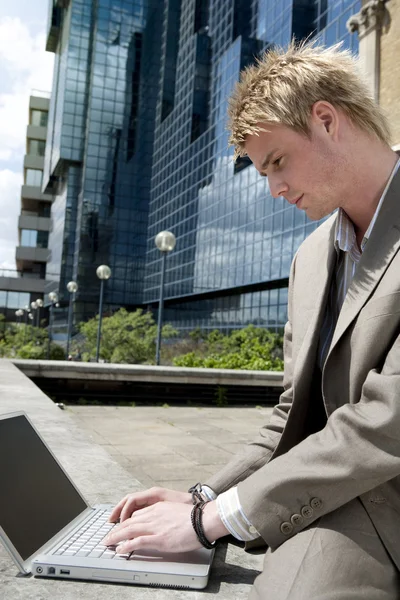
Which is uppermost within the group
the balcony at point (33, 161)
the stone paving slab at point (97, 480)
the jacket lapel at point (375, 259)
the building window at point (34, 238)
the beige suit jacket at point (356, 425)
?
the balcony at point (33, 161)

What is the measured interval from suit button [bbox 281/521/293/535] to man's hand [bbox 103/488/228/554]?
0.58ft

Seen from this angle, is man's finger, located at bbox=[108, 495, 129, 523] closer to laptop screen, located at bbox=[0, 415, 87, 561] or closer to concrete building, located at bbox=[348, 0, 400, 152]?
laptop screen, located at bbox=[0, 415, 87, 561]

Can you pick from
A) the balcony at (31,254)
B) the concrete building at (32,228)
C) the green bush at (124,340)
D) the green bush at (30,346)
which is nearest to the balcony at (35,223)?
the concrete building at (32,228)

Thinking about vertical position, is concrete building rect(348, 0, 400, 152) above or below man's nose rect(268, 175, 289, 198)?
above

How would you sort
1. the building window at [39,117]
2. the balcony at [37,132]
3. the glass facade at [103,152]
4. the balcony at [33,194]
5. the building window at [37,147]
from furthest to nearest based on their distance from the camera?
the building window at [39,117]
the building window at [37,147]
the balcony at [37,132]
the balcony at [33,194]
the glass facade at [103,152]

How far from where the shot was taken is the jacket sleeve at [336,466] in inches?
50.6

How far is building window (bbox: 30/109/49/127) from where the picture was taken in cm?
8700

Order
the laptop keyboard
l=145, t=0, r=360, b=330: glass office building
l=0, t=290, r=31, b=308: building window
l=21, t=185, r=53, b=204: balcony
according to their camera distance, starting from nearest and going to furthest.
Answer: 1. the laptop keyboard
2. l=145, t=0, r=360, b=330: glass office building
3. l=0, t=290, r=31, b=308: building window
4. l=21, t=185, r=53, b=204: balcony

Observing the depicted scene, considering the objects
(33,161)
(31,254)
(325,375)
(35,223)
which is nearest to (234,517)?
(325,375)

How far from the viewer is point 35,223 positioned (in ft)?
269

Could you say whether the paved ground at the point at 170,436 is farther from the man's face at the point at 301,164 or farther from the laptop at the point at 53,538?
the man's face at the point at 301,164

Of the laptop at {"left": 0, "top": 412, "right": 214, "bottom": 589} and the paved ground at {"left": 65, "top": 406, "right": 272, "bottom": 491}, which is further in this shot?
the paved ground at {"left": 65, "top": 406, "right": 272, "bottom": 491}

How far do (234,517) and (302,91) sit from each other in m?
1.19

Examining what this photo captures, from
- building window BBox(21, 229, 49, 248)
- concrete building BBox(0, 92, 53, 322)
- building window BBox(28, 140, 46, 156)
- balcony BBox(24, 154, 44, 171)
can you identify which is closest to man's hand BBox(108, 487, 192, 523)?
concrete building BBox(0, 92, 53, 322)
